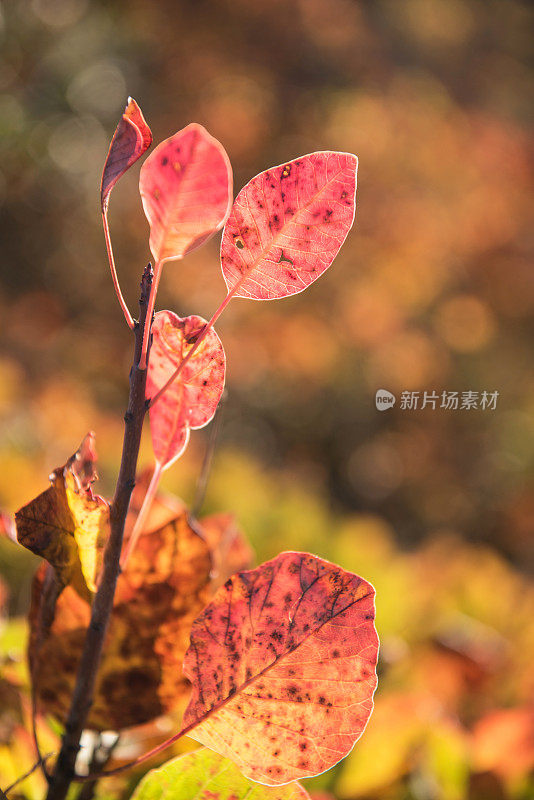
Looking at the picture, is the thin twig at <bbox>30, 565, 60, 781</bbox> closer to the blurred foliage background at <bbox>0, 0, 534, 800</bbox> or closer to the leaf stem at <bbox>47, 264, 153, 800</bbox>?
the leaf stem at <bbox>47, 264, 153, 800</bbox>

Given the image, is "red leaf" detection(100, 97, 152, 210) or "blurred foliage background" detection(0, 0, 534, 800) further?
"blurred foliage background" detection(0, 0, 534, 800)

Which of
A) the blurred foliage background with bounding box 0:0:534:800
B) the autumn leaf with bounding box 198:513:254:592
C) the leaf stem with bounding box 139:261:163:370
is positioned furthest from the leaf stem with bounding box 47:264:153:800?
the blurred foliage background with bounding box 0:0:534:800

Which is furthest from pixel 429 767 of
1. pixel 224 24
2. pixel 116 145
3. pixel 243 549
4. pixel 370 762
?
pixel 224 24

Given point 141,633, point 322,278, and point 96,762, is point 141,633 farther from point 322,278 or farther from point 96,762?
point 322,278

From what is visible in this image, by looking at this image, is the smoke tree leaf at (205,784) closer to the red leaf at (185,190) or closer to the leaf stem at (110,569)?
the leaf stem at (110,569)

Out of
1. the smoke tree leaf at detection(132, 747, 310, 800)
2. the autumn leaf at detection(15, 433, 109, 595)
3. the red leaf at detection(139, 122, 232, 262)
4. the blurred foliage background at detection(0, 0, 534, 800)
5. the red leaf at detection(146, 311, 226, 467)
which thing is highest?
the blurred foliage background at detection(0, 0, 534, 800)

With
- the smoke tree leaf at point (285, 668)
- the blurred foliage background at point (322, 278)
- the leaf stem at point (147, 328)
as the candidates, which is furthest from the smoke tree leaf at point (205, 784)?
the blurred foliage background at point (322, 278)

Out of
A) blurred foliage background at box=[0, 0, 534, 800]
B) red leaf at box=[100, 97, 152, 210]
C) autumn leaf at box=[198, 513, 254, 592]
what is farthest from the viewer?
blurred foliage background at box=[0, 0, 534, 800]
